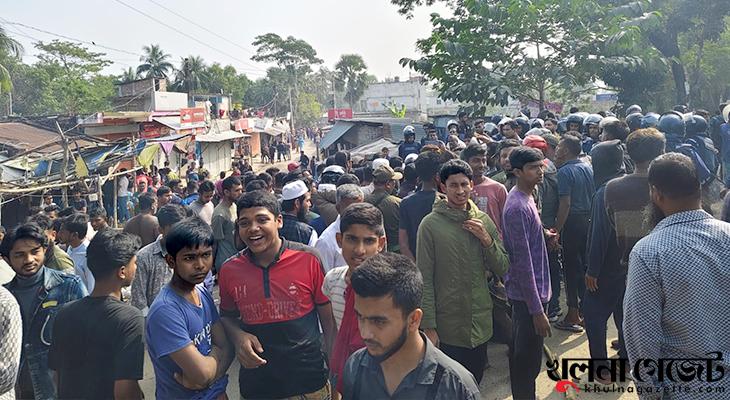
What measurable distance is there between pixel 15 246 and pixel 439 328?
2731 mm

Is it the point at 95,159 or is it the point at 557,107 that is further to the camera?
the point at 557,107

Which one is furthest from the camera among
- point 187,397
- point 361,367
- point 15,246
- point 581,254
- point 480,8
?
point 480,8

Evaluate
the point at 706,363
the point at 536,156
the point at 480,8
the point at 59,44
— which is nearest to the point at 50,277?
the point at 536,156

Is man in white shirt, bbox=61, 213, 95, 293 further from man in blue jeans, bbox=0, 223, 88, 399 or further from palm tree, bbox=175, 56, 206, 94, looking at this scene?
palm tree, bbox=175, 56, 206, 94

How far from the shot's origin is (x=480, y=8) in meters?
11.3

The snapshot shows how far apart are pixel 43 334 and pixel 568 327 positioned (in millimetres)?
4281

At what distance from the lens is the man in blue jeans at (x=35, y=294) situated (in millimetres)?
3312

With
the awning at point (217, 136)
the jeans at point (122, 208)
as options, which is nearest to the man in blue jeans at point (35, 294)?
the jeans at point (122, 208)

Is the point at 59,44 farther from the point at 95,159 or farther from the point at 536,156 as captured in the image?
the point at 536,156

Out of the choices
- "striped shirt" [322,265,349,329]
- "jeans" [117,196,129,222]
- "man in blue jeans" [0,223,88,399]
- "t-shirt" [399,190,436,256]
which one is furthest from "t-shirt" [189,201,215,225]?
"jeans" [117,196,129,222]

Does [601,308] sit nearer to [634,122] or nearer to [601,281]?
[601,281]

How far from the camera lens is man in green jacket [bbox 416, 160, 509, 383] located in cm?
310

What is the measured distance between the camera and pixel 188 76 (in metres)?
49.3

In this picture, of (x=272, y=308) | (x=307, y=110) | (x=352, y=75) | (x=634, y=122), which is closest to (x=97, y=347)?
(x=272, y=308)
